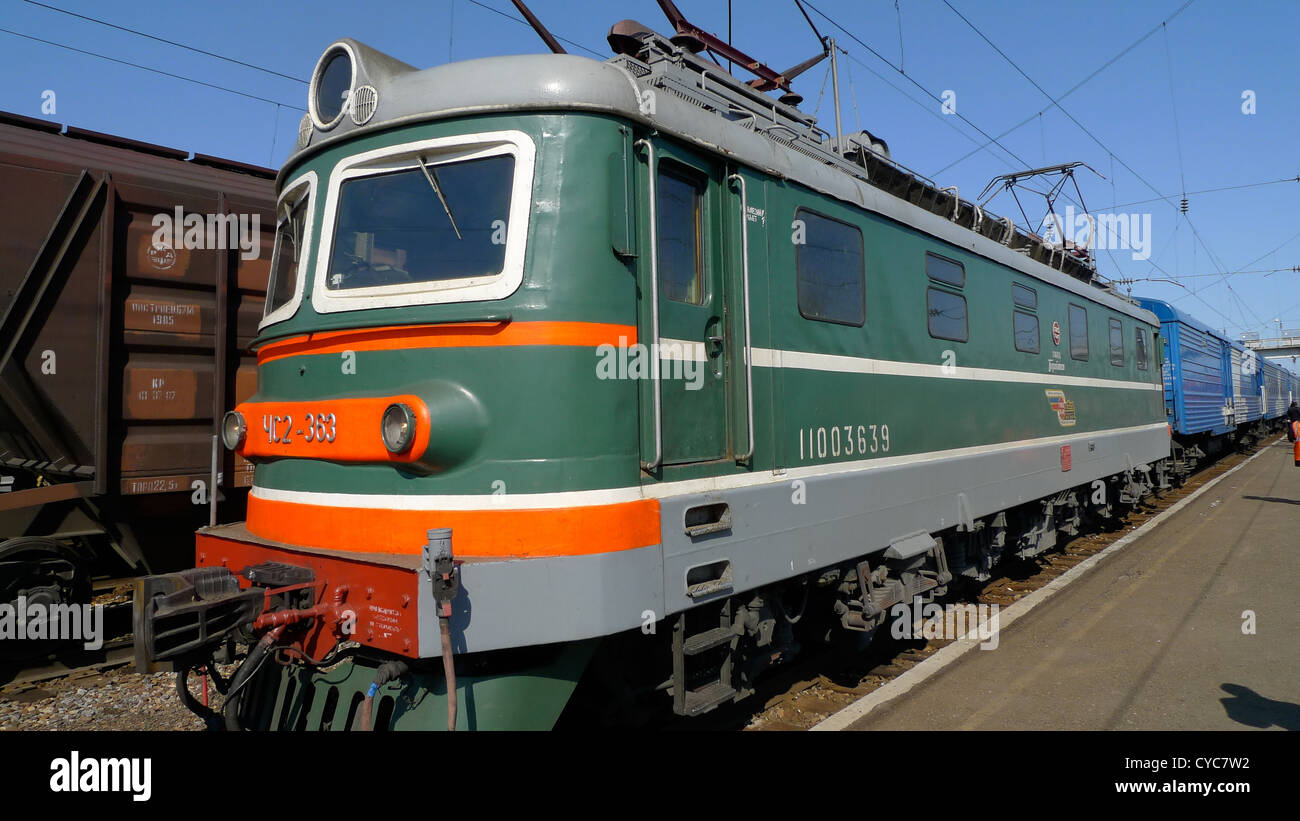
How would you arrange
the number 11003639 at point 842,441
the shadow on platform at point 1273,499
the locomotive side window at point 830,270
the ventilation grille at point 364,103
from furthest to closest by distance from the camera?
the shadow on platform at point 1273,499, the locomotive side window at point 830,270, the number 11003639 at point 842,441, the ventilation grille at point 364,103

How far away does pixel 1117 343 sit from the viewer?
1128 cm

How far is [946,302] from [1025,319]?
214 centimetres

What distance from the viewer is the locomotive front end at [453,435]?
3193 mm

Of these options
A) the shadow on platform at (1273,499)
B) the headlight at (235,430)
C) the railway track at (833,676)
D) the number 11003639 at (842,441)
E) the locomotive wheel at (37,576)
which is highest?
the headlight at (235,430)

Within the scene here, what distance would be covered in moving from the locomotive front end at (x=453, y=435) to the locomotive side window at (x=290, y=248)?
0.21 meters

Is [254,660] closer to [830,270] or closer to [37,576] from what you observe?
[830,270]

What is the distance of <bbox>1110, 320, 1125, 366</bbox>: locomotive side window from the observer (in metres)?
11.0

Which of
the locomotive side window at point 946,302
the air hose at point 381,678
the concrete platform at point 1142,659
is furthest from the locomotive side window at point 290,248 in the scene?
the locomotive side window at point 946,302

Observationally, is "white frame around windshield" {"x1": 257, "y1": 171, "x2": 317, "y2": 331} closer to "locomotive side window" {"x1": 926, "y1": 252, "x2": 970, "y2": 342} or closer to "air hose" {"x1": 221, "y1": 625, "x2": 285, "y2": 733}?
"air hose" {"x1": 221, "y1": 625, "x2": 285, "y2": 733}

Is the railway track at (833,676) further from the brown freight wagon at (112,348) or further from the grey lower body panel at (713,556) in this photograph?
the brown freight wagon at (112,348)

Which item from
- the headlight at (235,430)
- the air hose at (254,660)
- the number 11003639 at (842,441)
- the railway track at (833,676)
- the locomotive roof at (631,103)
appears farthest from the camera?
the railway track at (833,676)

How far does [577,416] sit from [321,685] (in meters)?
1.72

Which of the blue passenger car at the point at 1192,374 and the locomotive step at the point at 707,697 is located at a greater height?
the blue passenger car at the point at 1192,374
